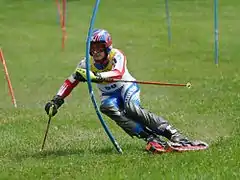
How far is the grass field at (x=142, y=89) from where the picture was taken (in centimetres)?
807

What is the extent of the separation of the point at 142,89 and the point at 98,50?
8.41m

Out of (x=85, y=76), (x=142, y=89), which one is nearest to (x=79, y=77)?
(x=85, y=76)

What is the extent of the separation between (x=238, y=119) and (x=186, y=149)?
349 cm

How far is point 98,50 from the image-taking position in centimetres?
923

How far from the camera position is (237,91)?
637 inches

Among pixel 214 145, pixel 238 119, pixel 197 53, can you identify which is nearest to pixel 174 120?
pixel 238 119

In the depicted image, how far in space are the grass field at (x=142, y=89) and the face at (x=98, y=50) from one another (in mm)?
1331

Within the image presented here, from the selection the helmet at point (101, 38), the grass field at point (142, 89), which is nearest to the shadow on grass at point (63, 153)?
the grass field at point (142, 89)

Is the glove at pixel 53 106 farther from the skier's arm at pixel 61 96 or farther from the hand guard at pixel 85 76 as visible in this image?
the hand guard at pixel 85 76

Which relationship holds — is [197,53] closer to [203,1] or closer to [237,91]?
[237,91]

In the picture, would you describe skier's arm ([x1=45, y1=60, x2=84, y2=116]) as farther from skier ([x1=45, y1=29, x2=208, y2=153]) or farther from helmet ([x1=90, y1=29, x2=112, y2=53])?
helmet ([x1=90, y1=29, x2=112, y2=53])

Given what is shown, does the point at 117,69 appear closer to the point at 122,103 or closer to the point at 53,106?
the point at 122,103

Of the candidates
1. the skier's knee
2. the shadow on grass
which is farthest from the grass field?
the skier's knee

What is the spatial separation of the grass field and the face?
133cm
